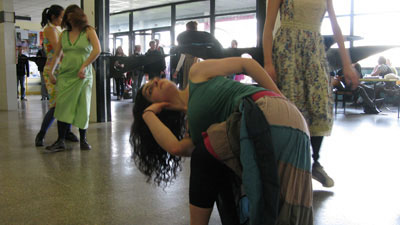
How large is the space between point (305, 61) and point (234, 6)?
34.8ft

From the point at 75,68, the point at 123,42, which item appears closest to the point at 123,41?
the point at 123,42

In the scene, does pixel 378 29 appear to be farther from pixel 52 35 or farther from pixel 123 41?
pixel 123 41

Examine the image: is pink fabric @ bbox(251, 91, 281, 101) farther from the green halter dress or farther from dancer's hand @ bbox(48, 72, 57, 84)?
dancer's hand @ bbox(48, 72, 57, 84)

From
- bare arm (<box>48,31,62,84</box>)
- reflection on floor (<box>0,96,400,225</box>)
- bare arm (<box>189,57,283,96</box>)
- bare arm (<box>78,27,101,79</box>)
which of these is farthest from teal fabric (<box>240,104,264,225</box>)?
bare arm (<box>48,31,62,84</box>)

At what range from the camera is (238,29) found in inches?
483

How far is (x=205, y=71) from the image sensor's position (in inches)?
53.9

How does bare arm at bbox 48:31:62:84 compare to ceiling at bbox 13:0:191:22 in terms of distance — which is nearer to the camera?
bare arm at bbox 48:31:62:84

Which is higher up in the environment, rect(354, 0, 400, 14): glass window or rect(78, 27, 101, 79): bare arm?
rect(354, 0, 400, 14): glass window

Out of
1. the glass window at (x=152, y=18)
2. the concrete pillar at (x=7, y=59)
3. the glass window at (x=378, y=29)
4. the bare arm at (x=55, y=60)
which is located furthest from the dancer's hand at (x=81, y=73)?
the glass window at (x=152, y=18)

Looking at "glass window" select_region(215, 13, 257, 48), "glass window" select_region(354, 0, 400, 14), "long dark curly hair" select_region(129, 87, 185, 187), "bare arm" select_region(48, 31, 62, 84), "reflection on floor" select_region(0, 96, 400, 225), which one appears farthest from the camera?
"glass window" select_region(215, 13, 257, 48)

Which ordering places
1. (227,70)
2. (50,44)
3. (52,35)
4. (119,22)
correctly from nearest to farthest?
(227,70) < (52,35) < (50,44) < (119,22)

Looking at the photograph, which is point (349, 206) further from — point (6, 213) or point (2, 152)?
point (2, 152)

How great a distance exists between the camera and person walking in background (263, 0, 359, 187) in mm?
2008

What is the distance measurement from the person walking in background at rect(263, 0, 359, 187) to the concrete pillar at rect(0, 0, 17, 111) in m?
7.19
